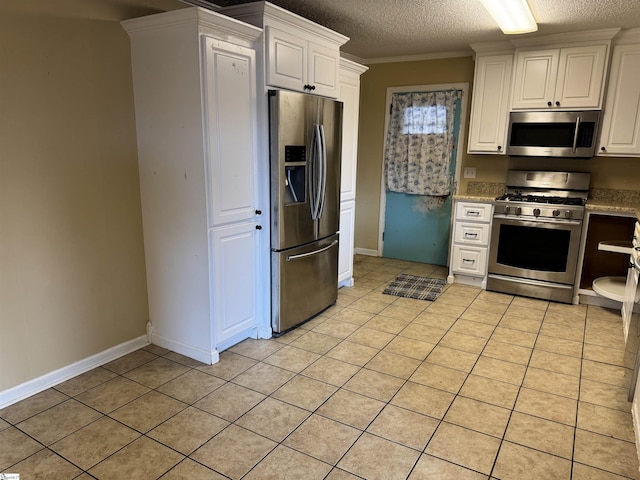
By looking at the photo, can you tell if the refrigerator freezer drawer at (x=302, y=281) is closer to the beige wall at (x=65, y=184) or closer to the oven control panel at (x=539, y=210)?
the beige wall at (x=65, y=184)

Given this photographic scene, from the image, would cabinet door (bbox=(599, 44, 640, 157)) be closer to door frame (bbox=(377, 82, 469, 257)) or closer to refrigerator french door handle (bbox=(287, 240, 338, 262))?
door frame (bbox=(377, 82, 469, 257))

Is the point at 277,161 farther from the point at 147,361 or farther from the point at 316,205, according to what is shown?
the point at 147,361

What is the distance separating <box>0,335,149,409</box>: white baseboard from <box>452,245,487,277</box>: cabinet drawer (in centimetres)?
309

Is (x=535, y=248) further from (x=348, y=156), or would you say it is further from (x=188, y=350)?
(x=188, y=350)

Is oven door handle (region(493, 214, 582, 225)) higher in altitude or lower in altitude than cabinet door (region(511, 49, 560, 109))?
lower

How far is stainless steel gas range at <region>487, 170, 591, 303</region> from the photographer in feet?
13.1

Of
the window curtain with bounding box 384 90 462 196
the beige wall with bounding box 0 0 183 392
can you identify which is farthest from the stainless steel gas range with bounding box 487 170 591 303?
the beige wall with bounding box 0 0 183 392

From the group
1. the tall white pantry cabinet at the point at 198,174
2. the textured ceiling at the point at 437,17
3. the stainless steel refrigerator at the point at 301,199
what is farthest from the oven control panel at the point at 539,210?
the tall white pantry cabinet at the point at 198,174

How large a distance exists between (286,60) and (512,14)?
5.55 ft

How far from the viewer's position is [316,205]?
3.34 meters

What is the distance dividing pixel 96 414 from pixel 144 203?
4.36ft

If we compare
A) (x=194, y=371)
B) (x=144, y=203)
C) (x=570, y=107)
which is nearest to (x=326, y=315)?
(x=194, y=371)

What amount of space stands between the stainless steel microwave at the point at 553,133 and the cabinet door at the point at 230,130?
2.74m

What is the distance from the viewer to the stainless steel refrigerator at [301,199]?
3.00 metres
